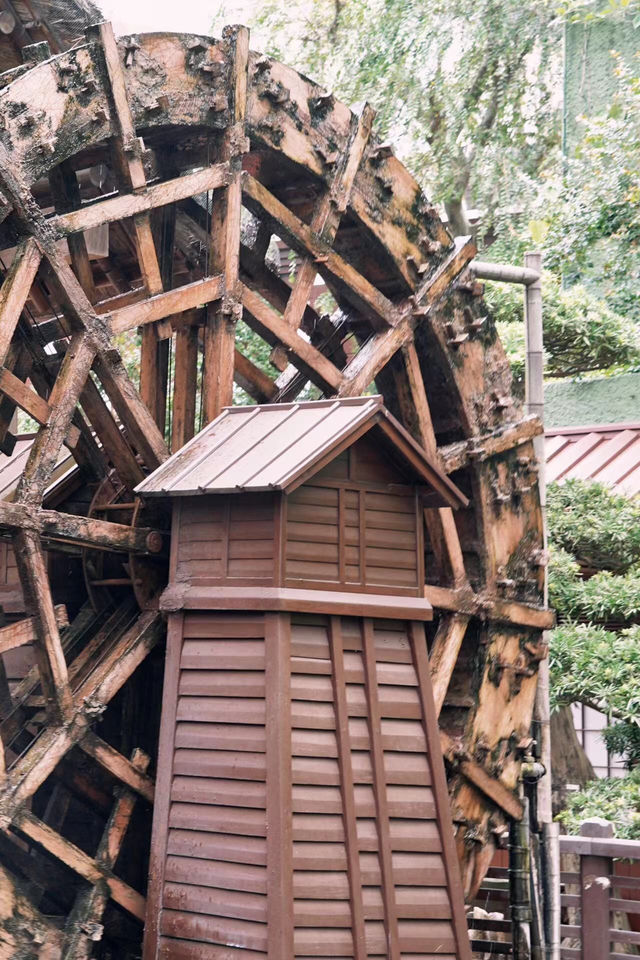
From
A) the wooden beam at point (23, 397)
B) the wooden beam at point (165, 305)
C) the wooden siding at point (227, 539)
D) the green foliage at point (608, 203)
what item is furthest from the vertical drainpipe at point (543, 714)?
the wooden beam at point (23, 397)

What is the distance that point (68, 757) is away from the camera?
5637 mm

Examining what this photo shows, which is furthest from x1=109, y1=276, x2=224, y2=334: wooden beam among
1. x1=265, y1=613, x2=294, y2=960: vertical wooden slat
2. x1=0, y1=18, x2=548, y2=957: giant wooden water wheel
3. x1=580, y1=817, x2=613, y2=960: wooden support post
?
x1=580, y1=817, x2=613, y2=960: wooden support post

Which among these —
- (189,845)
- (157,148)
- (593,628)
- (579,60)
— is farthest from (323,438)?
(579,60)

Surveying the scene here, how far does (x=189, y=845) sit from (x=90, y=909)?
0.60 m

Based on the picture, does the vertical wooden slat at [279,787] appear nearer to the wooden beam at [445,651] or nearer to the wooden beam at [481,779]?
the wooden beam at [445,651]

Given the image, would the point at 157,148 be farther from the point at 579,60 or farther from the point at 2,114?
the point at 579,60

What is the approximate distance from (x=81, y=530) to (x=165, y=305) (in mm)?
1184

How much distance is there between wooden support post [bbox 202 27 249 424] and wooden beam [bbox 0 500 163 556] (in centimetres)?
76

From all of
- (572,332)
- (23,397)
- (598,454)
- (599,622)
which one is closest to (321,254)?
(23,397)

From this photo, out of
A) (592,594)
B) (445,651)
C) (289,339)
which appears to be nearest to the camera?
(289,339)

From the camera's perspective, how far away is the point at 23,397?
203 inches

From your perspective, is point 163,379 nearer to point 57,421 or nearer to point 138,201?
point 138,201

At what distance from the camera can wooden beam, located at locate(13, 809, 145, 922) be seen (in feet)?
16.3

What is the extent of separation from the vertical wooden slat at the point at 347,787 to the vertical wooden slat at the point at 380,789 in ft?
0.48
